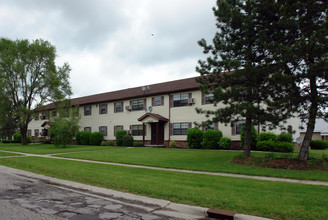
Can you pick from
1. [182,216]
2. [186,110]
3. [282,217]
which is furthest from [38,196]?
[186,110]

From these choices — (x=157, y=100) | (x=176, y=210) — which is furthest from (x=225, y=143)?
(x=176, y=210)

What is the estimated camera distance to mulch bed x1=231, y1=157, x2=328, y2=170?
36.8 ft

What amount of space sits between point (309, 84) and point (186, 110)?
14136mm

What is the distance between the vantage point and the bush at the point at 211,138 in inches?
878

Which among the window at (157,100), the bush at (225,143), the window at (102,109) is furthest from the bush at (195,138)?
the window at (102,109)

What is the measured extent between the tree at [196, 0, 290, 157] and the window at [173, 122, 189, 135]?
37.7ft

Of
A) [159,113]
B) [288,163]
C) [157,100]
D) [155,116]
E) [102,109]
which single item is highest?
[157,100]

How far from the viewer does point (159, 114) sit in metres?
27.9

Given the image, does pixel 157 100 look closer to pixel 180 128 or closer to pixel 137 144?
pixel 180 128

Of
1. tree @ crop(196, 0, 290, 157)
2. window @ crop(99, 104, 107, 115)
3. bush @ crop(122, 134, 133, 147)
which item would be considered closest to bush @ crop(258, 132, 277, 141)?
tree @ crop(196, 0, 290, 157)

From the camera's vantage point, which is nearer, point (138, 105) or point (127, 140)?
point (127, 140)

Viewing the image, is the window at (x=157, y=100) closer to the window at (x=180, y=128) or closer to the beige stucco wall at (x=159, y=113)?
the beige stucco wall at (x=159, y=113)

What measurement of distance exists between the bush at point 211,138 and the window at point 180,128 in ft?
10.7

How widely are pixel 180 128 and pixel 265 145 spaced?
354 inches
